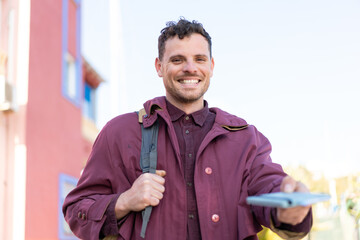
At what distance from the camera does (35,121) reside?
10.4 m

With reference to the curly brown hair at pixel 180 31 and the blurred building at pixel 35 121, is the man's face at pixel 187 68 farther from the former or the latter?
the blurred building at pixel 35 121

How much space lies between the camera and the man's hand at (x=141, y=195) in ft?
7.68

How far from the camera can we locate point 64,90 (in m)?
12.3

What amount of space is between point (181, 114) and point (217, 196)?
0.52m

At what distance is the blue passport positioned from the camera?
190cm

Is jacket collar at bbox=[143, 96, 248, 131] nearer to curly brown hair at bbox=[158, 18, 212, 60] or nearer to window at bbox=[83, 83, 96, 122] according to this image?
curly brown hair at bbox=[158, 18, 212, 60]

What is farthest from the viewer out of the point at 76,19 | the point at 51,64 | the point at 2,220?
the point at 76,19

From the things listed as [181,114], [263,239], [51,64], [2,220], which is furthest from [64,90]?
[181,114]

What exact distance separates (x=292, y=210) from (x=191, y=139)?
0.71 m

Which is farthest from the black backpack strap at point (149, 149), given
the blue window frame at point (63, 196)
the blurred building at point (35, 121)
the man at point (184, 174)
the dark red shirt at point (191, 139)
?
the blue window frame at point (63, 196)

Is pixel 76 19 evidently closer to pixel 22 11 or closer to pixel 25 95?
pixel 22 11

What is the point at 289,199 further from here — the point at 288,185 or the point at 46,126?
the point at 46,126

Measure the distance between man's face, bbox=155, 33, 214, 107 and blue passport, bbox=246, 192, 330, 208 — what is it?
89 centimetres

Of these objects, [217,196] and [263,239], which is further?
[263,239]
